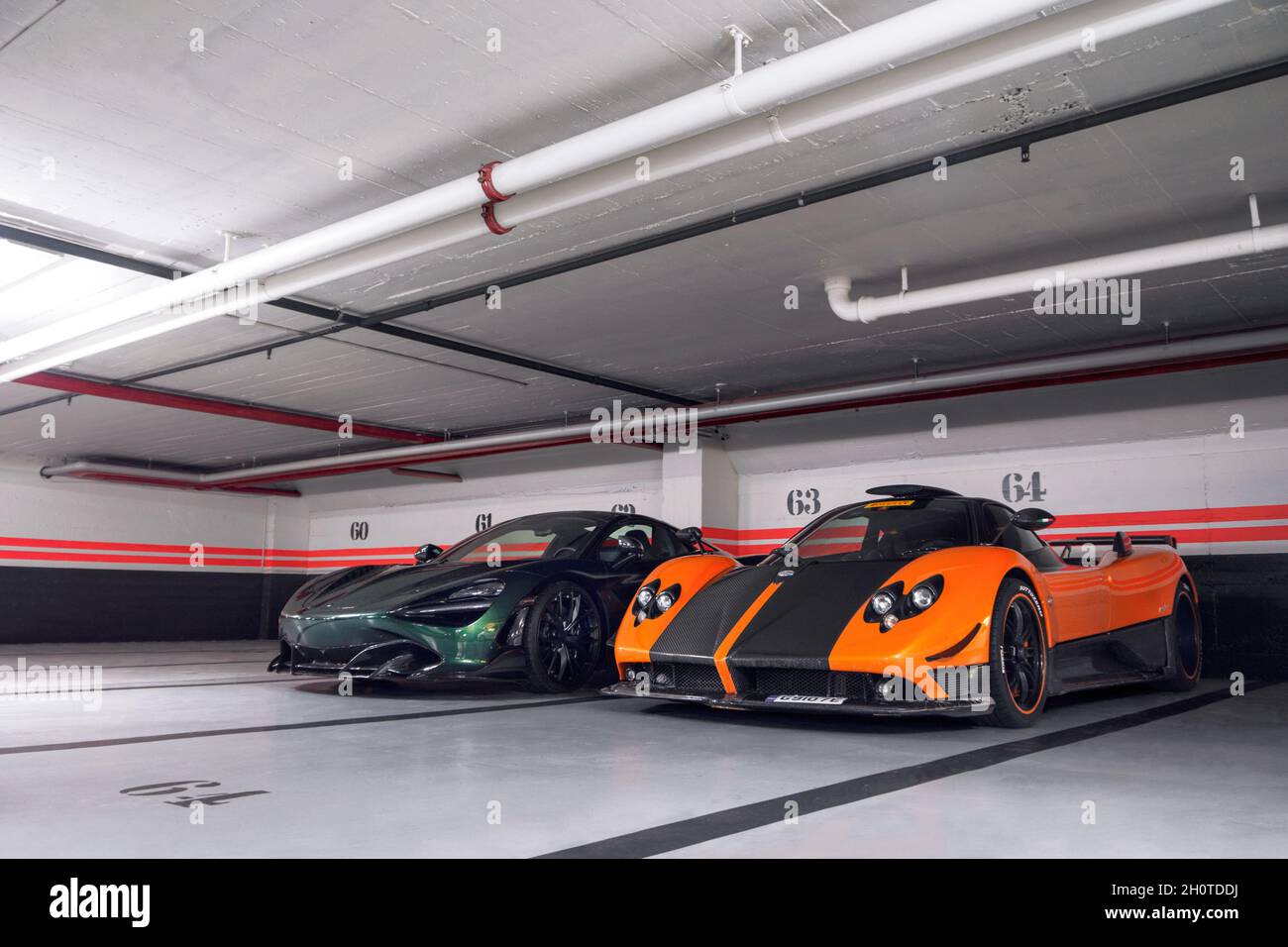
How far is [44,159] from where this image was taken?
5.29 m

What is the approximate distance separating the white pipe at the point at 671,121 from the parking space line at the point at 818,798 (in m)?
2.48

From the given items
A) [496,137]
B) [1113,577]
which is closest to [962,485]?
[1113,577]

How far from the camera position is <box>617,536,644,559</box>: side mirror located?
6.96 meters

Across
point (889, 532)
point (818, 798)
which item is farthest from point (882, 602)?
point (818, 798)

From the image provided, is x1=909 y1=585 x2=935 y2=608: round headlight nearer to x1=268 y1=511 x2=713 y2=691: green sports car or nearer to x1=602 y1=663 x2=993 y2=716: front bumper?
x1=602 y1=663 x2=993 y2=716: front bumper

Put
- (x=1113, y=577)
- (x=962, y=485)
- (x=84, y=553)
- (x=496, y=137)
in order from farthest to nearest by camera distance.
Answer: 1. (x=84, y=553)
2. (x=962, y=485)
3. (x=1113, y=577)
4. (x=496, y=137)

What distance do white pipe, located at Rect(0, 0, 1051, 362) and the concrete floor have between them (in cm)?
248

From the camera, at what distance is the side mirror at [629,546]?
696 centimetres

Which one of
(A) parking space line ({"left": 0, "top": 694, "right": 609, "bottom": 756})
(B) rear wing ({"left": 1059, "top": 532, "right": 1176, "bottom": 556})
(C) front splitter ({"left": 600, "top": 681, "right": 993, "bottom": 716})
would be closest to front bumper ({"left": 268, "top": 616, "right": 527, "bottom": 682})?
(A) parking space line ({"left": 0, "top": 694, "right": 609, "bottom": 756})

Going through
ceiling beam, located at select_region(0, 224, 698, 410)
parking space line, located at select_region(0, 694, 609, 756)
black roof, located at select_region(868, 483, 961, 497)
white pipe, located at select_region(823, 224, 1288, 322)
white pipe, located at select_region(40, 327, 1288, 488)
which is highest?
ceiling beam, located at select_region(0, 224, 698, 410)

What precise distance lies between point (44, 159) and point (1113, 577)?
247 inches

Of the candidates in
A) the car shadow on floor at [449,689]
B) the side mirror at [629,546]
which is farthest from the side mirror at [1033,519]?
the car shadow on floor at [449,689]

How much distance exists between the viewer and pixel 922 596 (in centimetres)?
445
